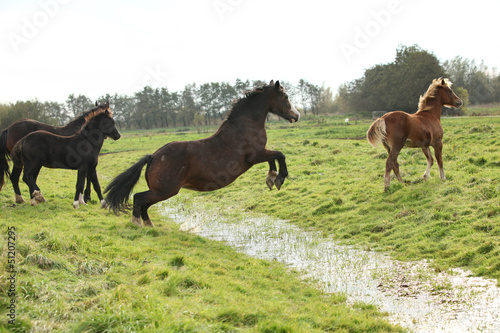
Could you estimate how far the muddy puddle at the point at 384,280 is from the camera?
15.7ft

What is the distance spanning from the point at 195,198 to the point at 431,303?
11.6 m

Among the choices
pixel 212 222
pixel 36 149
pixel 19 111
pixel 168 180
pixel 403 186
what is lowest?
pixel 212 222

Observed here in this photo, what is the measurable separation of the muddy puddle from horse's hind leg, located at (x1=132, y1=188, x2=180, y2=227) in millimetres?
1794

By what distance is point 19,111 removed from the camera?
51.4m

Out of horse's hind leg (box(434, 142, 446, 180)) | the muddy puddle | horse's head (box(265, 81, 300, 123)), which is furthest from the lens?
horse's hind leg (box(434, 142, 446, 180))

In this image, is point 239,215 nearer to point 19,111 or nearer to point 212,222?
point 212,222

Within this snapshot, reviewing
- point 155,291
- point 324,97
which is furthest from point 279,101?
point 324,97

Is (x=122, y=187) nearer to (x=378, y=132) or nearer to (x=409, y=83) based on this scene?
(x=378, y=132)

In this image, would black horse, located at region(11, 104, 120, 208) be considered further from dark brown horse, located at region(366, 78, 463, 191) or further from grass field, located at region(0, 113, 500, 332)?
dark brown horse, located at region(366, 78, 463, 191)

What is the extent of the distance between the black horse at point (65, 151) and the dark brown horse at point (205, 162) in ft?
11.0

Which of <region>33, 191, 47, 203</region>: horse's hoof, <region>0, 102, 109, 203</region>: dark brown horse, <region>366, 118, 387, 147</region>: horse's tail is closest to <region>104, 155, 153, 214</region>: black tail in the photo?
<region>0, 102, 109, 203</region>: dark brown horse

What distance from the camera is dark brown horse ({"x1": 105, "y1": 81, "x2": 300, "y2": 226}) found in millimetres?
8242

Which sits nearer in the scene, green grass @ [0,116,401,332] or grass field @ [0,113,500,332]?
green grass @ [0,116,401,332]

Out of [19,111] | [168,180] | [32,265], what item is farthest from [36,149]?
[19,111]
